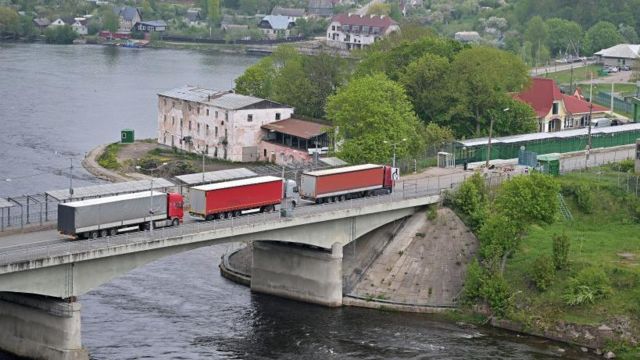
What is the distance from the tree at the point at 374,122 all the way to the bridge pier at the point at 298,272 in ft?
58.1

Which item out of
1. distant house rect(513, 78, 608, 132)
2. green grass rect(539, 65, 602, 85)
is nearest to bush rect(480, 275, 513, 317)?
Result: distant house rect(513, 78, 608, 132)

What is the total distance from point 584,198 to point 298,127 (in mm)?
36319

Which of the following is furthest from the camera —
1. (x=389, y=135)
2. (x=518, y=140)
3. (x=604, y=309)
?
(x=518, y=140)

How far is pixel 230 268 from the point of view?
87312 mm

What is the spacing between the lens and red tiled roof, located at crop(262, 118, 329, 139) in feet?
392

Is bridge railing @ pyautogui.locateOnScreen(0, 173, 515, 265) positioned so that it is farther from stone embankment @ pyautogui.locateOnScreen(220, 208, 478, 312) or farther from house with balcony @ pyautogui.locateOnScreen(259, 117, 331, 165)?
house with balcony @ pyautogui.locateOnScreen(259, 117, 331, 165)

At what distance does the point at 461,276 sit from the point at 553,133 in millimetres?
36524

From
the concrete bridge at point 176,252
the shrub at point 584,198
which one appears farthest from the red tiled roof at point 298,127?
the shrub at point 584,198

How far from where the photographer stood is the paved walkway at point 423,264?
269ft

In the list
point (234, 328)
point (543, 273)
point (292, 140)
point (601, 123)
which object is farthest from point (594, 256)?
point (601, 123)

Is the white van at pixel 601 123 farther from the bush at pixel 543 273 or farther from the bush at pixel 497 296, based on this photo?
the bush at pixel 497 296

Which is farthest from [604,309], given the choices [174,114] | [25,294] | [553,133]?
[174,114]

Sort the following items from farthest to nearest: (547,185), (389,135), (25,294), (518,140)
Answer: (518,140) → (389,135) → (547,185) → (25,294)

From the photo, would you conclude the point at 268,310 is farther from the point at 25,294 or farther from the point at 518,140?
the point at 518,140
